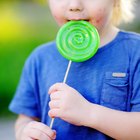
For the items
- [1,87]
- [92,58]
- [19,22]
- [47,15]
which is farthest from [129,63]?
[47,15]

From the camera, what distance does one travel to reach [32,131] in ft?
9.61

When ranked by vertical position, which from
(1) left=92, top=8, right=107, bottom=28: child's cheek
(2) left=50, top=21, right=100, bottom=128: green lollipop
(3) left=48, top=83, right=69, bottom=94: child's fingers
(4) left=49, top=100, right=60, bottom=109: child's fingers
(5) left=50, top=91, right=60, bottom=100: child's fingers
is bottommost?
(4) left=49, top=100, right=60, bottom=109: child's fingers

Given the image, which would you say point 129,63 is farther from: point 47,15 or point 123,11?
point 47,15

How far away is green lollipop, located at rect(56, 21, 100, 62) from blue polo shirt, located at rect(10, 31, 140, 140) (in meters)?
0.09

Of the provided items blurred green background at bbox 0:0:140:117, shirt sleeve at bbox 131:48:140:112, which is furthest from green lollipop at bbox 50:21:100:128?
blurred green background at bbox 0:0:140:117

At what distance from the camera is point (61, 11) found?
9.52 ft

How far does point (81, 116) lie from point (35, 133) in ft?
0.87

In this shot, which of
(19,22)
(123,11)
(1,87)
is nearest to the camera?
(123,11)

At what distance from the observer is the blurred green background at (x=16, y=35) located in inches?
247

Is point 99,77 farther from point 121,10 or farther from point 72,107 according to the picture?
point 121,10

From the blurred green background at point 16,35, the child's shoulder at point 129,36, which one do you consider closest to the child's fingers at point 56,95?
Answer: the child's shoulder at point 129,36

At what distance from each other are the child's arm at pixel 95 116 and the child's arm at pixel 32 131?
101mm

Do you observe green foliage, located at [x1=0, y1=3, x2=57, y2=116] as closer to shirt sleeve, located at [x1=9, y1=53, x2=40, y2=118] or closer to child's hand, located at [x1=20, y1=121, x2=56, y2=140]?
shirt sleeve, located at [x1=9, y1=53, x2=40, y2=118]

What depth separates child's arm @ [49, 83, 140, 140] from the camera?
282cm
